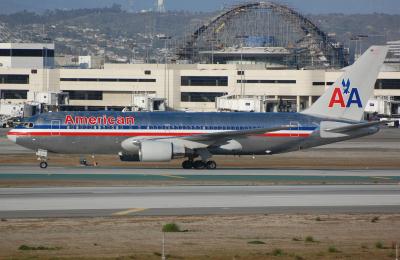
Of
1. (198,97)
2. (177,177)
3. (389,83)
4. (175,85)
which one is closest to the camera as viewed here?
(177,177)

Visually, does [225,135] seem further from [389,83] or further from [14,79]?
[14,79]

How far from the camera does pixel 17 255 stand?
29.8 m

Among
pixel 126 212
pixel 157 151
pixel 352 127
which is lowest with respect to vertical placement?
pixel 126 212

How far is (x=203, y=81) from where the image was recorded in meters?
154

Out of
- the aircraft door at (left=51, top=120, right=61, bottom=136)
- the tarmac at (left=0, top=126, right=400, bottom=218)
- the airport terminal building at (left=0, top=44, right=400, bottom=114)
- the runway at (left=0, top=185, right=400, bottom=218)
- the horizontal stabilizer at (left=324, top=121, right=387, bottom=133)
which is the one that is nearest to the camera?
the runway at (left=0, top=185, right=400, bottom=218)

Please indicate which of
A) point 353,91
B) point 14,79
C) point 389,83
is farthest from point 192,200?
point 14,79

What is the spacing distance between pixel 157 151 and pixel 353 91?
14310mm

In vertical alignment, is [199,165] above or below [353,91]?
below

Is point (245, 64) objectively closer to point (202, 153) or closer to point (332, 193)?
point (202, 153)

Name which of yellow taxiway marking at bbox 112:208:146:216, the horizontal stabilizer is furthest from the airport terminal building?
yellow taxiway marking at bbox 112:208:146:216

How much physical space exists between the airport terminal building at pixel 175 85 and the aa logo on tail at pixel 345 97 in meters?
83.7

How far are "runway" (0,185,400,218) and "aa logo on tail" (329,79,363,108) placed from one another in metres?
13.5

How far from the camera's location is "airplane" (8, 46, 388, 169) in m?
60.8

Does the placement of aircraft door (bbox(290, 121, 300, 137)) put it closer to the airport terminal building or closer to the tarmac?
the tarmac
